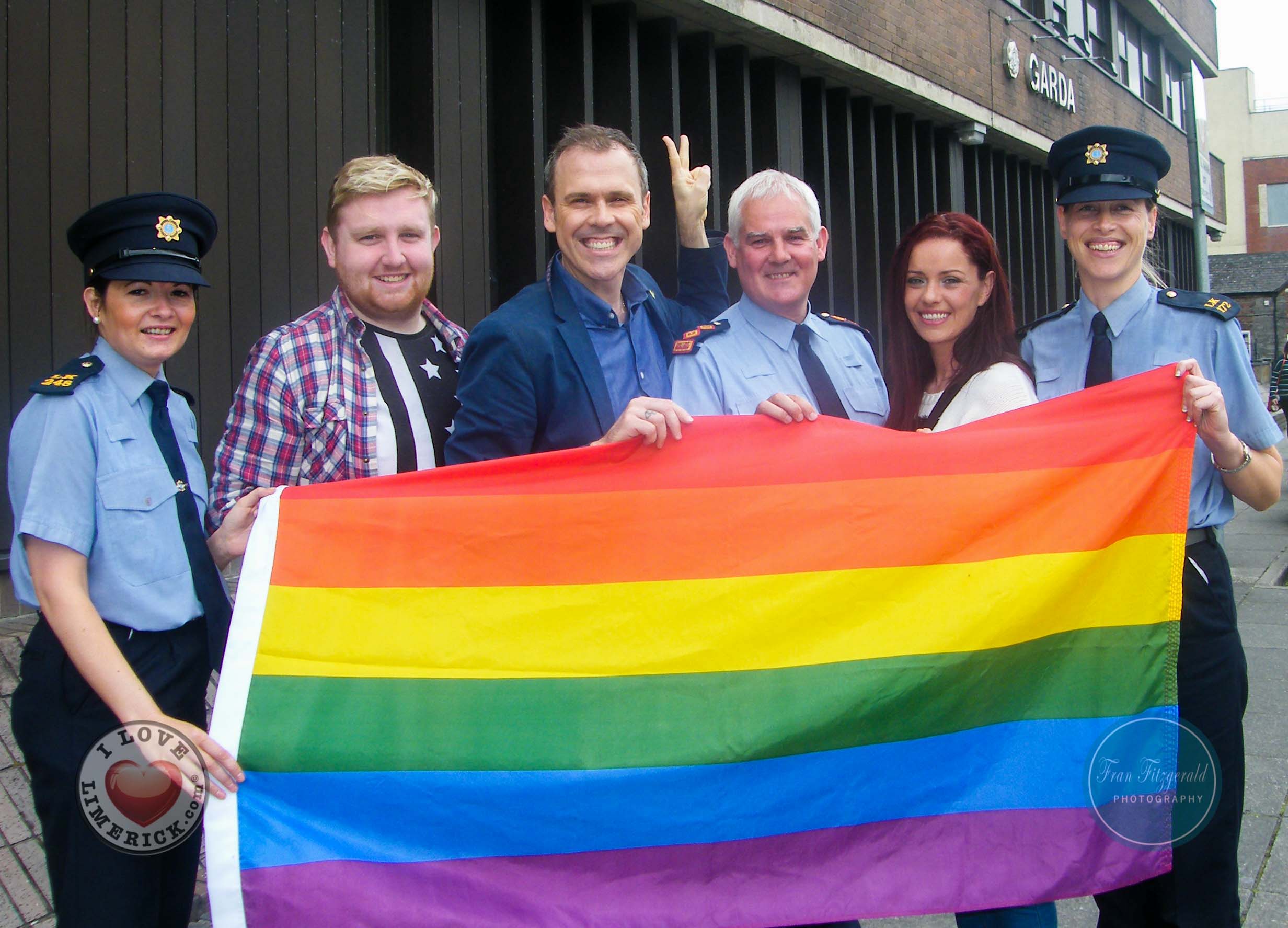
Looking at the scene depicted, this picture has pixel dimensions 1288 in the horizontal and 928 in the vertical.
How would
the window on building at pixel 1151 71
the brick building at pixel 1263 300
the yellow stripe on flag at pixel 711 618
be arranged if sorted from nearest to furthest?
the yellow stripe on flag at pixel 711 618, the window on building at pixel 1151 71, the brick building at pixel 1263 300

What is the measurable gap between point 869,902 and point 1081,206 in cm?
187

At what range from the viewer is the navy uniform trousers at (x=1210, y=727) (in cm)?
268

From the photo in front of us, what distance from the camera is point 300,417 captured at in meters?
2.69

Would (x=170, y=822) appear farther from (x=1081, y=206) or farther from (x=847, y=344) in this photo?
(x=1081, y=206)

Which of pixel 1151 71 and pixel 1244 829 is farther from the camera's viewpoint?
pixel 1151 71

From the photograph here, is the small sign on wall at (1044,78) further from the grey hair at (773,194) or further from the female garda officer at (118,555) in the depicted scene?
the female garda officer at (118,555)

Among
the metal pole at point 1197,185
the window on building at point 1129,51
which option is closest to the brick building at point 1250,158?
the window on building at point 1129,51

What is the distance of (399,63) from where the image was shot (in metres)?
6.43

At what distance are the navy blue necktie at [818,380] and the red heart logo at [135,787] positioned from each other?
1.88 metres

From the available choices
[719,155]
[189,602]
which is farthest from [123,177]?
[719,155]

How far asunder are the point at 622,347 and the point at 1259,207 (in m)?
59.2

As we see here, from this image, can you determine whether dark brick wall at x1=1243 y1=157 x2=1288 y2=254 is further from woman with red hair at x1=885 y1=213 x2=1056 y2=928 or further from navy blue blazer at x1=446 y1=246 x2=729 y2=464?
navy blue blazer at x1=446 y1=246 x2=729 y2=464

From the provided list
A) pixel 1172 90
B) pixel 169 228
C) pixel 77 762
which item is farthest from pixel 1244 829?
pixel 1172 90

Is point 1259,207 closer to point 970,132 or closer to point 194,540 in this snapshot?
point 970,132
